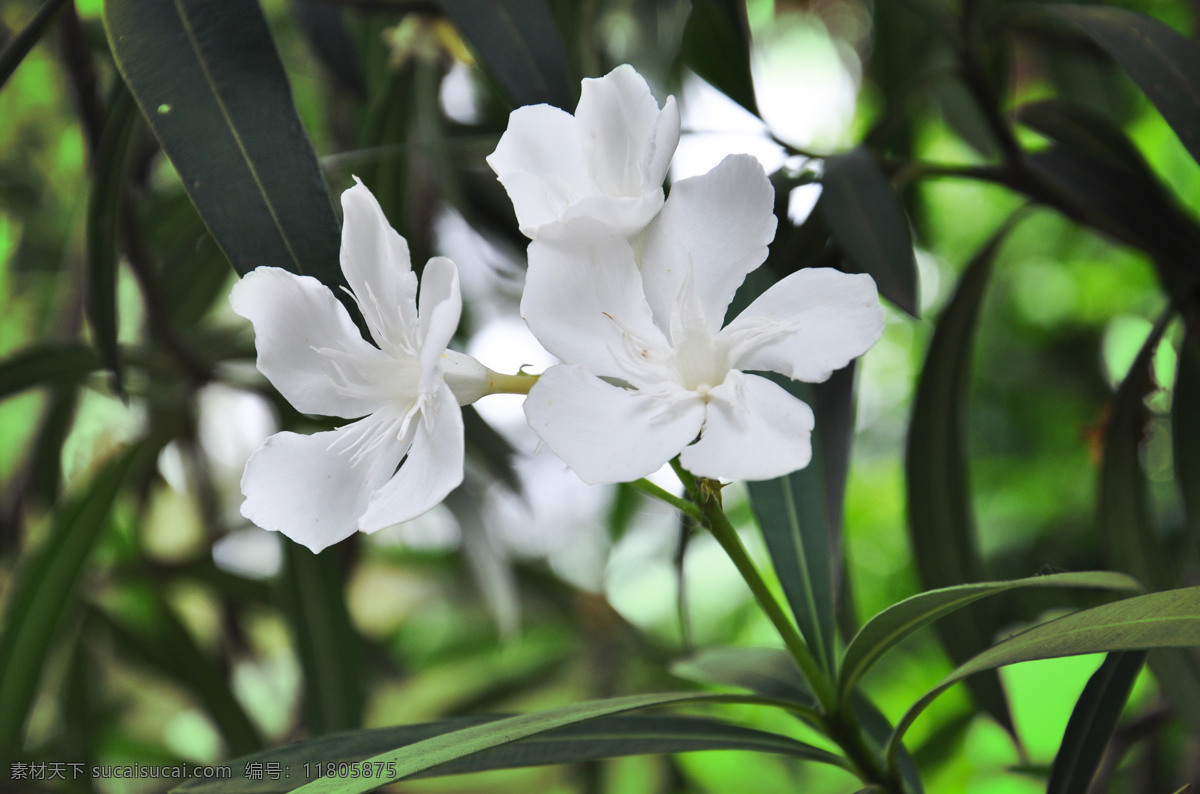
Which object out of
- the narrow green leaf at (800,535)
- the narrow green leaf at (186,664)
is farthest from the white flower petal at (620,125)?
the narrow green leaf at (186,664)

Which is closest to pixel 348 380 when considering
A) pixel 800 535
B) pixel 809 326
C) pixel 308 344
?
pixel 308 344

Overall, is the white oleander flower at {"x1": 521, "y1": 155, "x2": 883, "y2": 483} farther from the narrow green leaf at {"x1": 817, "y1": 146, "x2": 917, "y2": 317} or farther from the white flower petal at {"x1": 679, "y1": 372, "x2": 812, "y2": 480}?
the narrow green leaf at {"x1": 817, "y1": 146, "x2": 917, "y2": 317}

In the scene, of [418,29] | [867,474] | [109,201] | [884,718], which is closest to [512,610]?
[884,718]

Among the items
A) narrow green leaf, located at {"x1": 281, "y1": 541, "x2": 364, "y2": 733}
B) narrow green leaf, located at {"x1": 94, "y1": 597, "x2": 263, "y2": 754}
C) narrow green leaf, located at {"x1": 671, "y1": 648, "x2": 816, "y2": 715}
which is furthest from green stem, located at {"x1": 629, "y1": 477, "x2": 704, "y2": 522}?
narrow green leaf, located at {"x1": 94, "y1": 597, "x2": 263, "y2": 754}

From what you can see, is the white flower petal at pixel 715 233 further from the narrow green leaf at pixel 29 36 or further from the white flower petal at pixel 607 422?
the narrow green leaf at pixel 29 36

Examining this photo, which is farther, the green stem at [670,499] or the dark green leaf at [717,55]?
the dark green leaf at [717,55]

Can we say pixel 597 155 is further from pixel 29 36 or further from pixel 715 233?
pixel 29 36
